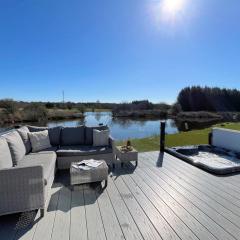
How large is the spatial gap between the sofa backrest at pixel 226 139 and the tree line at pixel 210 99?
3029 cm

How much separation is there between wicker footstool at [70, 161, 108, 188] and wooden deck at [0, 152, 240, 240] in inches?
5.8

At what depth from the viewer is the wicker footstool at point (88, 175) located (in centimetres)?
311

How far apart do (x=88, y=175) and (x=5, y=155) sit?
46.8 inches

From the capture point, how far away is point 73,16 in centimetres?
582

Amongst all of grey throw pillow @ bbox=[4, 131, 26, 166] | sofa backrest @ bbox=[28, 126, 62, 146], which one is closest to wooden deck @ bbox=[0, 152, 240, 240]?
grey throw pillow @ bbox=[4, 131, 26, 166]

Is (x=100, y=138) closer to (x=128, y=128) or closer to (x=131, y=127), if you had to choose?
(x=128, y=128)

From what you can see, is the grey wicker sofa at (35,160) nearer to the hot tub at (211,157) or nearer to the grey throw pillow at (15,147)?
the grey throw pillow at (15,147)

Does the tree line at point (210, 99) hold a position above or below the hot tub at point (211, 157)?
above

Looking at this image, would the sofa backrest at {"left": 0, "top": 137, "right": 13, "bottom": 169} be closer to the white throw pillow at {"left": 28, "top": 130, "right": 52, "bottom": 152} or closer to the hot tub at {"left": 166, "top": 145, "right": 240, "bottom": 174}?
the white throw pillow at {"left": 28, "top": 130, "right": 52, "bottom": 152}

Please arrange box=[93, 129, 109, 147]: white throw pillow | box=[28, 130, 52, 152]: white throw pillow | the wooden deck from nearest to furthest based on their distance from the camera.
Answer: the wooden deck → box=[28, 130, 52, 152]: white throw pillow → box=[93, 129, 109, 147]: white throw pillow

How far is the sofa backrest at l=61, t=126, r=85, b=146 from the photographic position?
4.54m

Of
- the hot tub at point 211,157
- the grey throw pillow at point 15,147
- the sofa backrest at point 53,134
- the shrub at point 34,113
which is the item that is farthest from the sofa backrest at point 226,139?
the shrub at point 34,113

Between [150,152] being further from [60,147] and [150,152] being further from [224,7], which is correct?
[224,7]

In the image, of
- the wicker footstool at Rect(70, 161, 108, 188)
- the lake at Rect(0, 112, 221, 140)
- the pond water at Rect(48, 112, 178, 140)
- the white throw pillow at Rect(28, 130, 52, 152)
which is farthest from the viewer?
the lake at Rect(0, 112, 221, 140)
